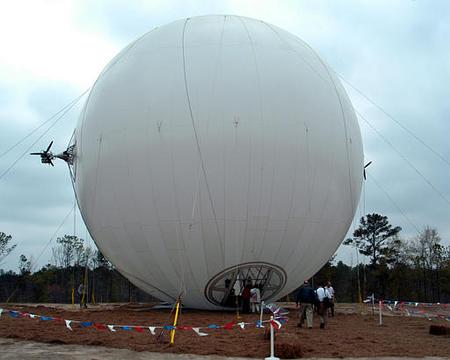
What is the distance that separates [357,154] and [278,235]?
4.53 meters

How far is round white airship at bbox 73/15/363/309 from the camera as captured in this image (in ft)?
43.4

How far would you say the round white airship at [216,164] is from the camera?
13.2 meters

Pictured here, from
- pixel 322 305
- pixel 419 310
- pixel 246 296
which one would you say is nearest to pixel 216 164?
pixel 246 296

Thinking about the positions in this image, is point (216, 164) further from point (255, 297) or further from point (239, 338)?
point (239, 338)

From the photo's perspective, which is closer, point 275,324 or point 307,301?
point 275,324

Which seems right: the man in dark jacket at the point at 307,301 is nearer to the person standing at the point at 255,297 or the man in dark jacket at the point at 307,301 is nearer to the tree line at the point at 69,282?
the person standing at the point at 255,297

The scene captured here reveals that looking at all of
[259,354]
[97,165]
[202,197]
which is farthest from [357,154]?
[259,354]

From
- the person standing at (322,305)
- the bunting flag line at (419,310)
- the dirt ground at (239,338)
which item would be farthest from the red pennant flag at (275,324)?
the bunting flag line at (419,310)

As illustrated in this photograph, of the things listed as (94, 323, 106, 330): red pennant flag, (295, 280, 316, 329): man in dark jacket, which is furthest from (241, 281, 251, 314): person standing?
(94, 323, 106, 330): red pennant flag

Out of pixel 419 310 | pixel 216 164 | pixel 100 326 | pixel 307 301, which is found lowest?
pixel 419 310

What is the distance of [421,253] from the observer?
159 ft

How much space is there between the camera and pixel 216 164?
13.1 m

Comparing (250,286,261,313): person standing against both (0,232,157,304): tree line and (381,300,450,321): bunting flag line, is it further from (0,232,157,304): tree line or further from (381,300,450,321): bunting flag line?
(0,232,157,304): tree line

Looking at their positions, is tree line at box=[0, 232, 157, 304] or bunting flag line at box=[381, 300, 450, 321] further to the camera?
tree line at box=[0, 232, 157, 304]
